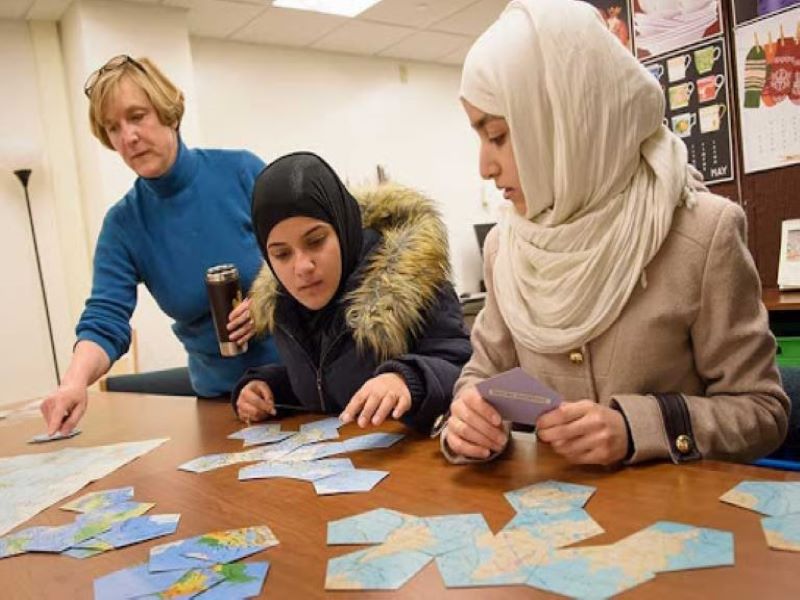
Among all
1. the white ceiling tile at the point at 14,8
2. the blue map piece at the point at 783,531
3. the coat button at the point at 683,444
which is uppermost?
the white ceiling tile at the point at 14,8

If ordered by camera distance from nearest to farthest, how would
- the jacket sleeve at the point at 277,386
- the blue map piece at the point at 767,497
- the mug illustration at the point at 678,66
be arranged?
the blue map piece at the point at 767,497 → the jacket sleeve at the point at 277,386 → the mug illustration at the point at 678,66

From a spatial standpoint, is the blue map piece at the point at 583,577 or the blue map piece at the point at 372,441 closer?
the blue map piece at the point at 583,577

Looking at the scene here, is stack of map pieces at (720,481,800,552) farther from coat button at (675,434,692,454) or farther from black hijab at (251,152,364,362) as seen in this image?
black hijab at (251,152,364,362)

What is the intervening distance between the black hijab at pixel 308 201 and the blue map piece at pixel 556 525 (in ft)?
2.54

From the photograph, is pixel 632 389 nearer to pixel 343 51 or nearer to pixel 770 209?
pixel 770 209

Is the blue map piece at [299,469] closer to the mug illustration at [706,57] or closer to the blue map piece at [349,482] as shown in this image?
the blue map piece at [349,482]

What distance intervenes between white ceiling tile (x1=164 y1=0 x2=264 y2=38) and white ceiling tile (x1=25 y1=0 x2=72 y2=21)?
0.60 metres

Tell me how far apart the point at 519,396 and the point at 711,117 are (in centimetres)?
236

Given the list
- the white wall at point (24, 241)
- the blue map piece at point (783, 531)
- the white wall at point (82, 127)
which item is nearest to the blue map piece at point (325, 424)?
the blue map piece at point (783, 531)

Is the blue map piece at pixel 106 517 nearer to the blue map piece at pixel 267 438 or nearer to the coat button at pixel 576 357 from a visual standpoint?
the blue map piece at pixel 267 438

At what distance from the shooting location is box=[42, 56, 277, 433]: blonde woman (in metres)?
1.78

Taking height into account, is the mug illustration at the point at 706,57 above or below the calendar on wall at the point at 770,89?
above

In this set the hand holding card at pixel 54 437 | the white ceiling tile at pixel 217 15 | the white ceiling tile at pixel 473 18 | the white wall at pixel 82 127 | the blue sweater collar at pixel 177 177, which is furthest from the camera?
the white ceiling tile at pixel 473 18

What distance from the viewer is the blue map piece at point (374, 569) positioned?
69 centimetres
